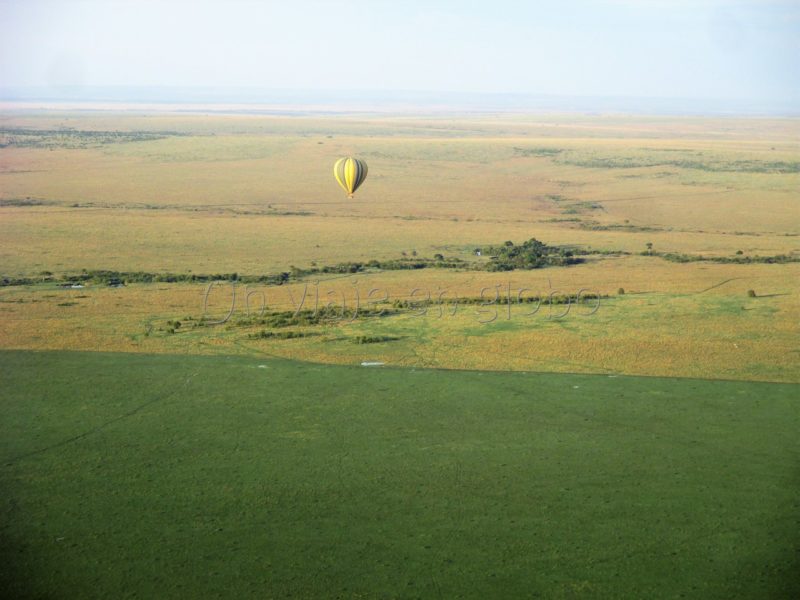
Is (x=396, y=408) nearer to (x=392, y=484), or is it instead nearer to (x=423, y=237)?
(x=392, y=484)

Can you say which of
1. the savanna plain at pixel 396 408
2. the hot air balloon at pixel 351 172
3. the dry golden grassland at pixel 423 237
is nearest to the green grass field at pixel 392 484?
the savanna plain at pixel 396 408

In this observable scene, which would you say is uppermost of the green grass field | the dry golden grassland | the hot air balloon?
the hot air balloon

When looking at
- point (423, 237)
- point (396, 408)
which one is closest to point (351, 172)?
point (423, 237)

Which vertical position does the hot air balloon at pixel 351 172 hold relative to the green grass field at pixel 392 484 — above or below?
above

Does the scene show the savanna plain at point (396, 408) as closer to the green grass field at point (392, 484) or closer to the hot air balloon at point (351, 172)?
the green grass field at point (392, 484)

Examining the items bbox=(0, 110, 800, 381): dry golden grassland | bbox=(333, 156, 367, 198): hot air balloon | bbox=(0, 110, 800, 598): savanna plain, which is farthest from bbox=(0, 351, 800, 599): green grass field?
bbox=(333, 156, 367, 198): hot air balloon

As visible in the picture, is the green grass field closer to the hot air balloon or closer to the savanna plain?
the savanna plain
